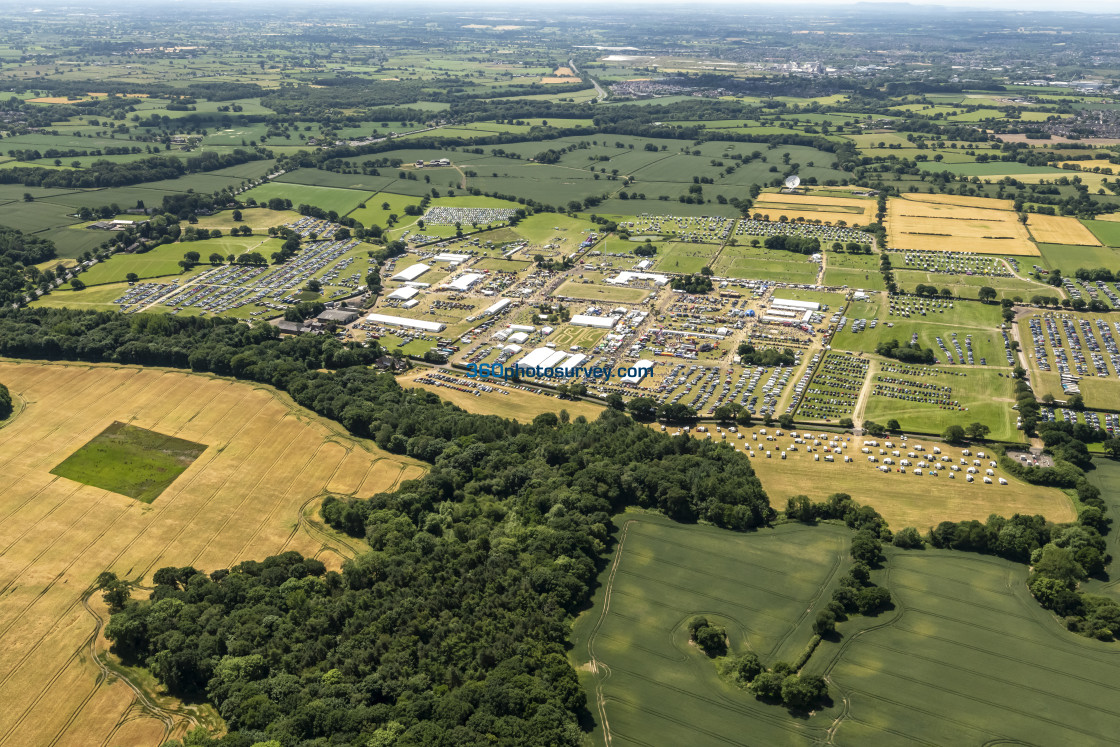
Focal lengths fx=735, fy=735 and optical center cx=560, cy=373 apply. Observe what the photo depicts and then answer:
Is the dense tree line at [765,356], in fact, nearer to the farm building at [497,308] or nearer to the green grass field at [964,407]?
the green grass field at [964,407]

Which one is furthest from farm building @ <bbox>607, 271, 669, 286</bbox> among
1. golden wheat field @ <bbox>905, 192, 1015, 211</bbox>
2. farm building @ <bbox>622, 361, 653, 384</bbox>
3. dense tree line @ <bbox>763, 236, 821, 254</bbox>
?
golden wheat field @ <bbox>905, 192, 1015, 211</bbox>

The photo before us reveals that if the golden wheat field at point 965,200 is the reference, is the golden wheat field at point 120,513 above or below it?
below

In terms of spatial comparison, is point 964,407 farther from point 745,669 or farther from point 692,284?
point 745,669

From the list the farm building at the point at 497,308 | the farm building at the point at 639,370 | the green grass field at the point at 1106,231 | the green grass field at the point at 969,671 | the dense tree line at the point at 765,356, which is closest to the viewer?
the green grass field at the point at 969,671

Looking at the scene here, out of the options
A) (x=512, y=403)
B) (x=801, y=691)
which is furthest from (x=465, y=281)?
(x=801, y=691)

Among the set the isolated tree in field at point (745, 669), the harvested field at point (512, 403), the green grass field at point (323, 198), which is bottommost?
the harvested field at point (512, 403)

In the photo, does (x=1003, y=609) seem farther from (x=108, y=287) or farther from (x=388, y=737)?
(x=108, y=287)

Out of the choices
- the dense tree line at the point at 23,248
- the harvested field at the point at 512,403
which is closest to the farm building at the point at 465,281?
the harvested field at the point at 512,403
